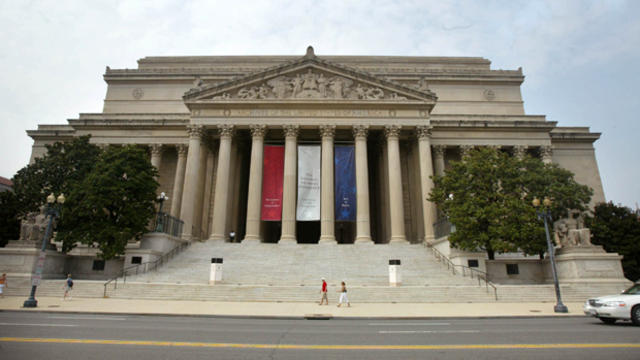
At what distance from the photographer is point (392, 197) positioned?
1336 inches

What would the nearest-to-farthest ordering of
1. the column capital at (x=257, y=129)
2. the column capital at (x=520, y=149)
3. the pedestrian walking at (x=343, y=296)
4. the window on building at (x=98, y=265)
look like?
the pedestrian walking at (x=343, y=296)
the window on building at (x=98, y=265)
the column capital at (x=257, y=129)
the column capital at (x=520, y=149)

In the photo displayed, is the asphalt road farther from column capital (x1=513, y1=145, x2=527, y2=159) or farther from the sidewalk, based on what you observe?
column capital (x1=513, y1=145, x2=527, y2=159)

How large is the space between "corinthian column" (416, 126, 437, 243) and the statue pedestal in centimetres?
1071

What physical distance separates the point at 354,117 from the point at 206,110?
14183 mm

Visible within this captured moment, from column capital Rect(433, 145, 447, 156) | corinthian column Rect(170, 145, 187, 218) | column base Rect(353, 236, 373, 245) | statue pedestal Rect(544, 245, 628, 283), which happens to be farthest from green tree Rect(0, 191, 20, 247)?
statue pedestal Rect(544, 245, 628, 283)

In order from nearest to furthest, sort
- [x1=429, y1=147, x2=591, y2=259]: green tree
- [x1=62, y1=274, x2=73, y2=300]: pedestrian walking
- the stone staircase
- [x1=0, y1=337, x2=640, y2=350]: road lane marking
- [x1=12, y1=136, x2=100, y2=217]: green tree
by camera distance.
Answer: [x1=0, y1=337, x2=640, y2=350]: road lane marking → [x1=62, y1=274, x2=73, y2=300]: pedestrian walking → the stone staircase → [x1=429, y1=147, x2=591, y2=259]: green tree → [x1=12, y1=136, x2=100, y2=217]: green tree

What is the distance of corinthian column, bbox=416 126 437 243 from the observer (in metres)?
33.2

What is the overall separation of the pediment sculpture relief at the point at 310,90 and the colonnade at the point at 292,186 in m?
3.01

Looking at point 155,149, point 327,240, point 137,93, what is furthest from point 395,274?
point 137,93

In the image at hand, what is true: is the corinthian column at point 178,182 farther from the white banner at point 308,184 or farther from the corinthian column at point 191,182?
the white banner at point 308,184

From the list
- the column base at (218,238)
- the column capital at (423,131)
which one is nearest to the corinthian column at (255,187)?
the column base at (218,238)

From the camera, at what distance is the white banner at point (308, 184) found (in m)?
32.8

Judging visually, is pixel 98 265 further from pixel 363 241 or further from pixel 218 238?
pixel 363 241

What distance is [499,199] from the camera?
1012 inches
